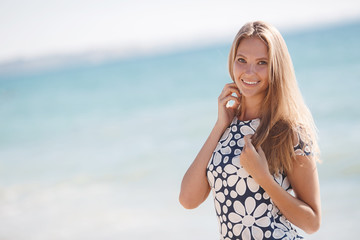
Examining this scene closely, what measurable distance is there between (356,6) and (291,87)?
66699 mm

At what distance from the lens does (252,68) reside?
2582mm

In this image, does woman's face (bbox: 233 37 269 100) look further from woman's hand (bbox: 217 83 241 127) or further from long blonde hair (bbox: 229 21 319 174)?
woman's hand (bbox: 217 83 241 127)

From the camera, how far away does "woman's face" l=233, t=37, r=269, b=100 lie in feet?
8.37

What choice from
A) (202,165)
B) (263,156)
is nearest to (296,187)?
(263,156)

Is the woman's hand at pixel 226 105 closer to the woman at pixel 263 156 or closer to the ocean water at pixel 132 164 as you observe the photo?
the woman at pixel 263 156

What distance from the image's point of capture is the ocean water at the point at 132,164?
6.46 meters

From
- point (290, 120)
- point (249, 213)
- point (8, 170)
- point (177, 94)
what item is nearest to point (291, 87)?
point (290, 120)

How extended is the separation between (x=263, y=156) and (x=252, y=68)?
0.51 metres

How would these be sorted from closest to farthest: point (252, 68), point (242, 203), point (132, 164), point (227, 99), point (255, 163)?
point (255, 163), point (242, 203), point (252, 68), point (227, 99), point (132, 164)

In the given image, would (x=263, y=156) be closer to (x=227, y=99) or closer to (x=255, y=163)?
(x=255, y=163)

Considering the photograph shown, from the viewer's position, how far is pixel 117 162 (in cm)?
1018

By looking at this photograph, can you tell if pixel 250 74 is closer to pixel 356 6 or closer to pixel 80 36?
pixel 80 36

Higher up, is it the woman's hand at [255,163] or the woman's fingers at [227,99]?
the woman's fingers at [227,99]

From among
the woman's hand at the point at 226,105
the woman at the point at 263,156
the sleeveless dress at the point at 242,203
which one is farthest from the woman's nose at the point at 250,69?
the sleeveless dress at the point at 242,203
